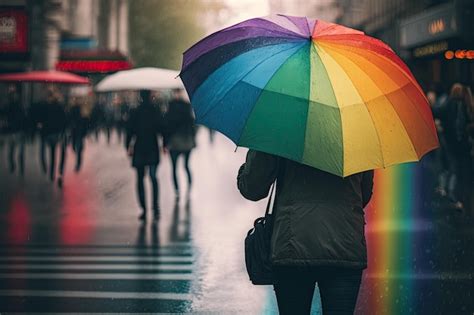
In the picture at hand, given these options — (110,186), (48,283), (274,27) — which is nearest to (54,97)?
(110,186)

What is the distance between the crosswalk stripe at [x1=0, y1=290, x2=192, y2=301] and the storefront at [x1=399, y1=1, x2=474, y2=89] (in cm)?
1982

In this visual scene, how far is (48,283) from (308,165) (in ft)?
16.6

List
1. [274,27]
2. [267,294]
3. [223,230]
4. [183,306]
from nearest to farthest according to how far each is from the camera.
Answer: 1. [274,27]
2. [183,306]
3. [267,294]
4. [223,230]

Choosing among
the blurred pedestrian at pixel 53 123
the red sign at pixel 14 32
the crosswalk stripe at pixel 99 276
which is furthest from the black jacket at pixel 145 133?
the red sign at pixel 14 32

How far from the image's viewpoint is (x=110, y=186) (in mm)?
20641

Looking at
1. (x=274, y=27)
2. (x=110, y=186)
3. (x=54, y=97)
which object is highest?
(x=274, y=27)

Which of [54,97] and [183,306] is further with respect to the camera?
[54,97]

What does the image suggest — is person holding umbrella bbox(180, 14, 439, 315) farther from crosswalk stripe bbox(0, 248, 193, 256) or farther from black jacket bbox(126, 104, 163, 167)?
black jacket bbox(126, 104, 163, 167)

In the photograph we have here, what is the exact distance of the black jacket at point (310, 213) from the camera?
4812 millimetres

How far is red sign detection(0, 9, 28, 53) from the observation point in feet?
77.9

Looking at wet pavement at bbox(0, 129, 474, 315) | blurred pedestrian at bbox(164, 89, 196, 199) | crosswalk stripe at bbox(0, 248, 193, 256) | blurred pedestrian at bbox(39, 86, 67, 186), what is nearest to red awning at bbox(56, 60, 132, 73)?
blurred pedestrian at bbox(39, 86, 67, 186)

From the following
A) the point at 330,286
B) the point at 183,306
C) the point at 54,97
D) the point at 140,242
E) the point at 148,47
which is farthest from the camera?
the point at 148,47

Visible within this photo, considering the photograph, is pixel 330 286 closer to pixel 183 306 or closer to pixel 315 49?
pixel 315 49

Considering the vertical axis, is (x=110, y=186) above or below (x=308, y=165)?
below
